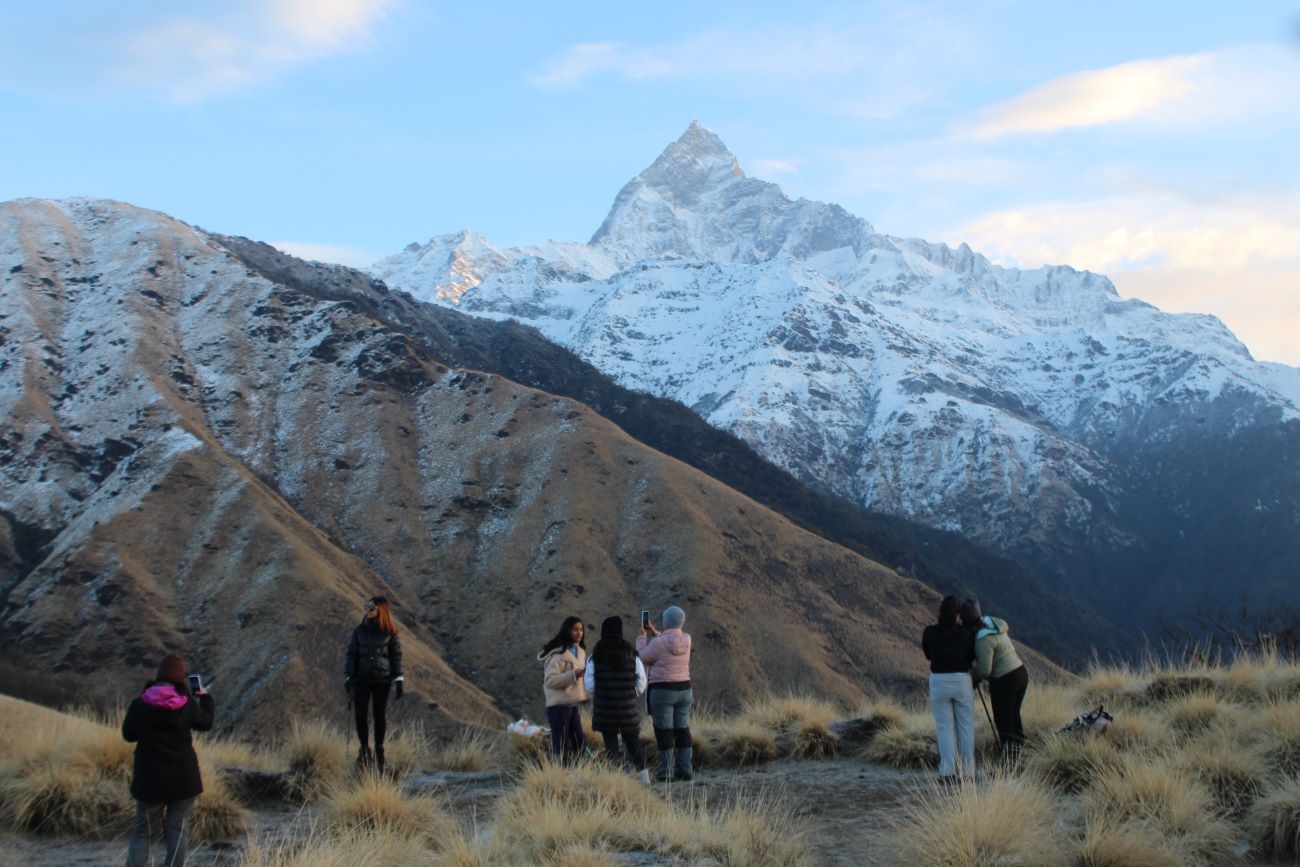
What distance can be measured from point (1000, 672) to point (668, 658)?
391cm

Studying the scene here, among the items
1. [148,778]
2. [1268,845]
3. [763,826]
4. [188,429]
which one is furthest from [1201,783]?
[188,429]

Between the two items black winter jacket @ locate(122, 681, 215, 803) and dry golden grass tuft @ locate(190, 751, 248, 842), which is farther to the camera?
dry golden grass tuft @ locate(190, 751, 248, 842)

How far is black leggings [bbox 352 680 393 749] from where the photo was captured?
13469 millimetres

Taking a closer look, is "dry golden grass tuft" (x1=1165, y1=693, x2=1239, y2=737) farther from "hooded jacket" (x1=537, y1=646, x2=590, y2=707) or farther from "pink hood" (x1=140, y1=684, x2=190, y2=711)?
"pink hood" (x1=140, y1=684, x2=190, y2=711)

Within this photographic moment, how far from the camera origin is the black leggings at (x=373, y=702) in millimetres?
13469

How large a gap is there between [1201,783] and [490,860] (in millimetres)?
6552

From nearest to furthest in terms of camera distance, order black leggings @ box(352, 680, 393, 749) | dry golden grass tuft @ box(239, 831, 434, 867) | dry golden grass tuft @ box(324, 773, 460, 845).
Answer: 1. dry golden grass tuft @ box(239, 831, 434, 867)
2. dry golden grass tuft @ box(324, 773, 460, 845)
3. black leggings @ box(352, 680, 393, 749)

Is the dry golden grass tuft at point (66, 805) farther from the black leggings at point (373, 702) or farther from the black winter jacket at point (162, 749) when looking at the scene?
the black leggings at point (373, 702)

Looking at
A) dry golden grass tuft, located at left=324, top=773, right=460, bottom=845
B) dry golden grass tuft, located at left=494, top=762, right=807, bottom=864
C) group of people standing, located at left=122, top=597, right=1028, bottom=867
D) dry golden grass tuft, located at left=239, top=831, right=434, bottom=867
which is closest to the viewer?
dry golden grass tuft, located at left=239, top=831, right=434, bottom=867

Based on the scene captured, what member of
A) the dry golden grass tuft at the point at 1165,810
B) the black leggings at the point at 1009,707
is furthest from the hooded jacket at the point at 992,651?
the dry golden grass tuft at the point at 1165,810

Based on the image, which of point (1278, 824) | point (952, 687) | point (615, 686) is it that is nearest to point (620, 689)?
point (615, 686)

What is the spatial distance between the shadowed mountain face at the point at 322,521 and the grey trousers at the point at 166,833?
75006 mm

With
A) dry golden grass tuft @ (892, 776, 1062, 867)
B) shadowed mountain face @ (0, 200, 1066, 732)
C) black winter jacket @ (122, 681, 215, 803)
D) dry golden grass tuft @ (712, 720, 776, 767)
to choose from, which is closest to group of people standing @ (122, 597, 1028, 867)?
dry golden grass tuft @ (712, 720, 776, 767)

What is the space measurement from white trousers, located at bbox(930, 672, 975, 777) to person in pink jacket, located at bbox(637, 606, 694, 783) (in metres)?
3.06
